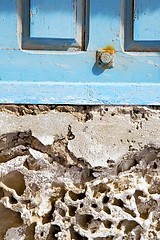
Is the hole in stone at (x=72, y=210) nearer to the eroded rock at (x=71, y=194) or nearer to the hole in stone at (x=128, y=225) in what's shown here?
the eroded rock at (x=71, y=194)

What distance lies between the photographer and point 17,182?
4.65ft

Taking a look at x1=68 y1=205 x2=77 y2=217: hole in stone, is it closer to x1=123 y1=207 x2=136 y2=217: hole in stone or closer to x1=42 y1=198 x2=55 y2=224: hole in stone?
x1=42 y1=198 x2=55 y2=224: hole in stone

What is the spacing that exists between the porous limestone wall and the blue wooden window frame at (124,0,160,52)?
31 cm

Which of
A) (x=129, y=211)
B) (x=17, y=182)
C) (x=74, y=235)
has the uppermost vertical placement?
(x=17, y=182)

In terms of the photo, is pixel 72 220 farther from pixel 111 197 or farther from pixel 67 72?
pixel 67 72

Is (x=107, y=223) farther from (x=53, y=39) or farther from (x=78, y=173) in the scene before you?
(x=53, y=39)

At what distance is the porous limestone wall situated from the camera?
1369 millimetres

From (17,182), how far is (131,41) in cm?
92


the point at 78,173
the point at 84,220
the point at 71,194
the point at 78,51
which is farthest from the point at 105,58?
the point at 84,220

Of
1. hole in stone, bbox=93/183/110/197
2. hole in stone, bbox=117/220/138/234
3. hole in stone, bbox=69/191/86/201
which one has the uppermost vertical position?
hole in stone, bbox=93/183/110/197

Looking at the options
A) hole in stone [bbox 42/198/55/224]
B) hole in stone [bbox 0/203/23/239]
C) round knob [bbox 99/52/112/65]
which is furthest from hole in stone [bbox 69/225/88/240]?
round knob [bbox 99/52/112/65]

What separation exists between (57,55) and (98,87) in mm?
266

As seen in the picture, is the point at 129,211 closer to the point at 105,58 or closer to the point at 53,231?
the point at 53,231

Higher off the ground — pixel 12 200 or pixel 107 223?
pixel 12 200
